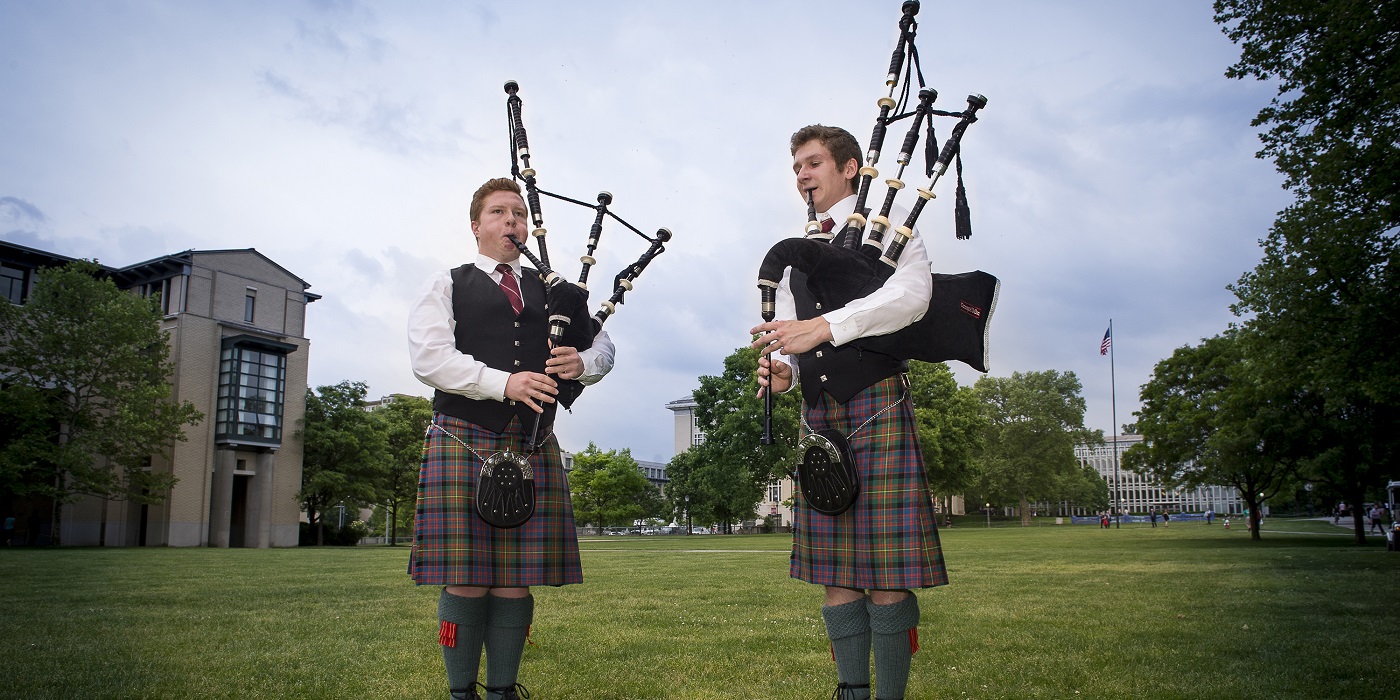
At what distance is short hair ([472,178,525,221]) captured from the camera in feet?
12.8

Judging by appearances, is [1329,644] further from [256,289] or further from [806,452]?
[256,289]

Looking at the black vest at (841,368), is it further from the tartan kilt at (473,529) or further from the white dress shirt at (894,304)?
the tartan kilt at (473,529)

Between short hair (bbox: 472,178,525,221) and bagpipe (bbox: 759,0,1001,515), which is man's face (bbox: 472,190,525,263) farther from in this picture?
bagpipe (bbox: 759,0,1001,515)

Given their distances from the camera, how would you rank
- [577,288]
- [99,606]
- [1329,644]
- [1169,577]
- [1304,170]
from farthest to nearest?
[1304,170], [1169,577], [99,606], [1329,644], [577,288]

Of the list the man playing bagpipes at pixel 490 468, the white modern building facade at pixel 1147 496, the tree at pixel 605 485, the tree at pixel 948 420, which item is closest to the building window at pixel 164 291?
the tree at pixel 605 485

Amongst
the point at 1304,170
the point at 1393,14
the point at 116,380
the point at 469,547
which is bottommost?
the point at 469,547

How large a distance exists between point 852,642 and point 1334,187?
15798 millimetres

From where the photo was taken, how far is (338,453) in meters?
42.1

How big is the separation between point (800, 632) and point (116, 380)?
31018mm

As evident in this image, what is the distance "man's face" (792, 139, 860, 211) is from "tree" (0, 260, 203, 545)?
104ft

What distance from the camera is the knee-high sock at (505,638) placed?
3.32 metres

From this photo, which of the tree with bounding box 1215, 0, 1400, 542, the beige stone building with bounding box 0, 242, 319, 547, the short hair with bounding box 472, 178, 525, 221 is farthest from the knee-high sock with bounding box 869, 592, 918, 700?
the beige stone building with bounding box 0, 242, 319, 547

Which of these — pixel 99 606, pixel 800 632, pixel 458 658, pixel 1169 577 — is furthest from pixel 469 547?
A: pixel 1169 577

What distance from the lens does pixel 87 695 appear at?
4.04 meters
